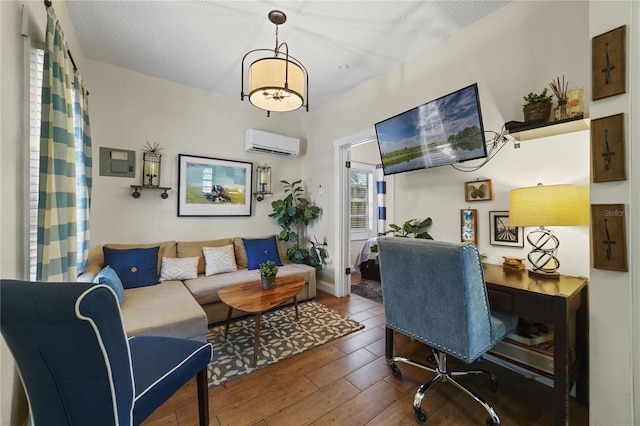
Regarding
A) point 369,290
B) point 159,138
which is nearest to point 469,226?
point 369,290

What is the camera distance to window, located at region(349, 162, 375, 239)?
530 centimetres

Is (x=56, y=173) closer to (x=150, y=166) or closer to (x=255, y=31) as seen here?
(x=150, y=166)

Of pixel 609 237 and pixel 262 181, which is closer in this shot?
pixel 609 237

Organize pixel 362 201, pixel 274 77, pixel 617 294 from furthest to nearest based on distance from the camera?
pixel 362 201, pixel 274 77, pixel 617 294

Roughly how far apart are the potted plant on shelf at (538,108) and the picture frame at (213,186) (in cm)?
325

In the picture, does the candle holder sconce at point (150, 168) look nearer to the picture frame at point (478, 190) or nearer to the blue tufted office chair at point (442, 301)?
the blue tufted office chair at point (442, 301)

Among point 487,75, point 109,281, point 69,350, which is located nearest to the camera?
point 69,350

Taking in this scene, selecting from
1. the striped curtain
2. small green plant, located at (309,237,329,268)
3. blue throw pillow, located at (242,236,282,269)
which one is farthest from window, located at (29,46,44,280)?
small green plant, located at (309,237,329,268)

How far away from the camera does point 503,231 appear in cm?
200

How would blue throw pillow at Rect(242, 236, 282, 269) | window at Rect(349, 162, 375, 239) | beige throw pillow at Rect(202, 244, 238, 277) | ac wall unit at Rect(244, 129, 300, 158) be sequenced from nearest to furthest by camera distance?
beige throw pillow at Rect(202, 244, 238, 277), blue throw pillow at Rect(242, 236, 282, 269), ac wall unit at Rect(244, 129, 300, 158), window at Rect(349, 162, 375, 239)

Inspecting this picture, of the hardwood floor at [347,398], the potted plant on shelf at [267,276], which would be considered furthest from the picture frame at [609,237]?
the potted plant on shelf at [267,276]

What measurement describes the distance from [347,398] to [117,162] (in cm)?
335

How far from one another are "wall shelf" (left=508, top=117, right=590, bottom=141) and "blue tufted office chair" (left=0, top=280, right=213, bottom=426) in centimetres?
247

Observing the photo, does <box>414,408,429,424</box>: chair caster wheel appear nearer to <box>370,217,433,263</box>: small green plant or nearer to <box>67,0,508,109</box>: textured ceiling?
<box>370,217,433,263</box>: small green plant
